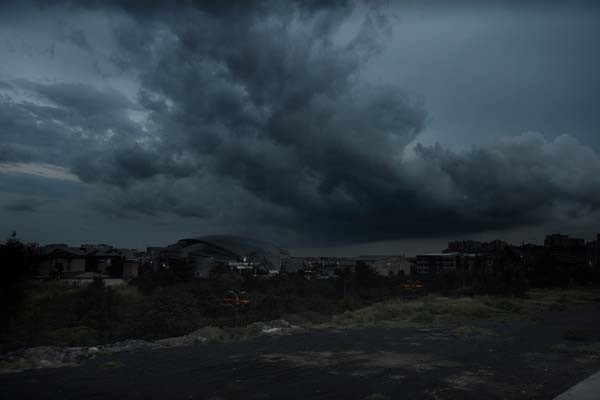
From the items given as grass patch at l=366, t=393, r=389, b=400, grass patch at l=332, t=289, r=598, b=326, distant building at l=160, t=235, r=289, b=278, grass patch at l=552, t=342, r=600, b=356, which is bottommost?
grass patch at l=332, t=289, r=598, b=326

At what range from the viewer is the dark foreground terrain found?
13203 mm

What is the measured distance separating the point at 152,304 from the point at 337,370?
14.8 metres

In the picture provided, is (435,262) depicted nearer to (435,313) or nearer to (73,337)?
(435,313)

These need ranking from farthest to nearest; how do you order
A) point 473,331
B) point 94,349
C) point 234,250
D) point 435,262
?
point 234,250 → point 435,262 → point 473,331 → point 94,349

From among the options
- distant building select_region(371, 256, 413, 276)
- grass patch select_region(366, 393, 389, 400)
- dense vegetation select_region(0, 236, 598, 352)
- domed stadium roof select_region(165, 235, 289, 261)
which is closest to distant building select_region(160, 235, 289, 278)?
domed stadium roof select_region(165, 235, 289, 261)

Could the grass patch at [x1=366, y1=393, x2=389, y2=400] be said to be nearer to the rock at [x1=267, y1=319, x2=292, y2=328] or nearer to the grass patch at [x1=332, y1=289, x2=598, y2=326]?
the rock at [x1=267, y1=319, x2=292, y2=328]

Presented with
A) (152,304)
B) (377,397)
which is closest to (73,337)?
(152,304)

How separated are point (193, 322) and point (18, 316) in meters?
8.49

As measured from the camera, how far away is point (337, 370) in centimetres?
1616

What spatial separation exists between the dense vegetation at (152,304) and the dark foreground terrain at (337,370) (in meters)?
5.64

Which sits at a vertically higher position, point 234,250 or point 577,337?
point 234,250

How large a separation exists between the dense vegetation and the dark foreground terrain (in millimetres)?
5638

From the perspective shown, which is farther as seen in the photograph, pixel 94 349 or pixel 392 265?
pixel 392 265

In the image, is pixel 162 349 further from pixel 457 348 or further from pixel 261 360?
pixel 457 348
